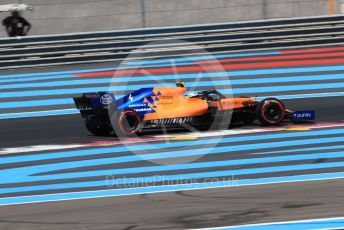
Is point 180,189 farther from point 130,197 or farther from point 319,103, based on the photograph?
point 319,103

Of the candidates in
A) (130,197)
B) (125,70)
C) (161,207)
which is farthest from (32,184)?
(125,70)

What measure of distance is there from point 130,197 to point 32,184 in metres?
1.86

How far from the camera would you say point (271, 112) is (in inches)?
528

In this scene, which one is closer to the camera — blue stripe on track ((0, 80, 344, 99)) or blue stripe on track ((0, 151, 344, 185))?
blue stripe on track ((0, 151, 344, 185))

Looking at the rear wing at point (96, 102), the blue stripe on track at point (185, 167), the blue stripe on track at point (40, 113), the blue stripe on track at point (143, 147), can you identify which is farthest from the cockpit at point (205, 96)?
the blue stripe on track at point (40, 113)

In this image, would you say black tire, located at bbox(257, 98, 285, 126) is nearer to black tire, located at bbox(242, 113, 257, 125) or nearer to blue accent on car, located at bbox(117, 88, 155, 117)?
black tire, located at bbox(242, 113, 257, 125)

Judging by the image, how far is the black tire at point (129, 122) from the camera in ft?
42.6

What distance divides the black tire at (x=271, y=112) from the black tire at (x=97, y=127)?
276 cm

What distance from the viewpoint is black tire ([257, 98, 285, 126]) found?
43.7 ft

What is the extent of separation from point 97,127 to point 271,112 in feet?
10.4

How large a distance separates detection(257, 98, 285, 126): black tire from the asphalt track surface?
188 millimetres

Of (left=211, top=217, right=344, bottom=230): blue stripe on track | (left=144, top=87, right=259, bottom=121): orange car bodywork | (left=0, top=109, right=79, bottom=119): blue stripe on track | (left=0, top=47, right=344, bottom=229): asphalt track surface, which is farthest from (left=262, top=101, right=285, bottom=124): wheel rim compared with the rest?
(left=211, top=217, right=344, bottom=230): blue stripe on track

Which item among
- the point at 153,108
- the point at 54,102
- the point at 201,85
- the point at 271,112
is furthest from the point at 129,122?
the point at 201,85

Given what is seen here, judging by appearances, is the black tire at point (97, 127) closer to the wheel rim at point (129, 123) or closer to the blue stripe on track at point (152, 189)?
the wheel rim at point (129, 123)
